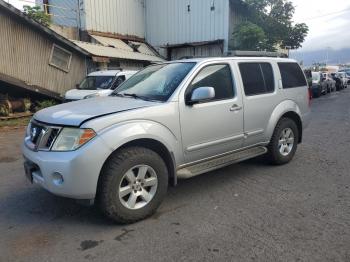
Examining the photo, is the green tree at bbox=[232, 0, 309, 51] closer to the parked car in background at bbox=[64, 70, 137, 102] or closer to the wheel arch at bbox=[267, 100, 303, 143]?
the parked car in background at bbox=[64, 70, 137, 102]

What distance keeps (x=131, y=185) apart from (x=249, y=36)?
17.6m

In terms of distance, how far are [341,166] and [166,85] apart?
3402 mm

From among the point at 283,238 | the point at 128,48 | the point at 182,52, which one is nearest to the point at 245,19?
the point at 182,52

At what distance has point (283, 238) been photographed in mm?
3443

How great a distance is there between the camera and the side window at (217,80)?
181 inches

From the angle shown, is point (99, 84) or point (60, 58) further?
point (60, 58)

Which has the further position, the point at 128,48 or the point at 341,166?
the point at 128,48

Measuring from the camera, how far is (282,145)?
5930 mm

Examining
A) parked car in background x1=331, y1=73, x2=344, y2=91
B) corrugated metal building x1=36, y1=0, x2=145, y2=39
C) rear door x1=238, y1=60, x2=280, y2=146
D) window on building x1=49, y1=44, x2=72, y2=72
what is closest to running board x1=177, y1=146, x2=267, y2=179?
rear door x1=238, y1=60, x2=280, y2=146

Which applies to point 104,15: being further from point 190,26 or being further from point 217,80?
point 217,80

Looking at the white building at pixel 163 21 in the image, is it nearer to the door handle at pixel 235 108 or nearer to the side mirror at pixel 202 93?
the door handle at pixel 235 108

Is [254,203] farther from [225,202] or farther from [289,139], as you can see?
[289,139]

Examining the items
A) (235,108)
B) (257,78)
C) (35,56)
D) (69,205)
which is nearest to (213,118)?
(235,108)

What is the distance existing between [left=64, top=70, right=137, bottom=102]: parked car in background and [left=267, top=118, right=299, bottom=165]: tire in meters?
7.14
